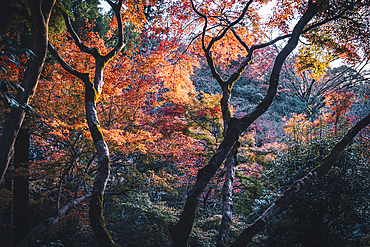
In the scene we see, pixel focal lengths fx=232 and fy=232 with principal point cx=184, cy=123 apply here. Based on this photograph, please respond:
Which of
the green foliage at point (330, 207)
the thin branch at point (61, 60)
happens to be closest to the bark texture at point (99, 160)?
the thin branch at point (61, 60)

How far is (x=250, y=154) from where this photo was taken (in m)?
7.78

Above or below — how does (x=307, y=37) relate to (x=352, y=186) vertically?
above

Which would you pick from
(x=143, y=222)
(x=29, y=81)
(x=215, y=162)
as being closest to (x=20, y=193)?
(x=143, y=222)

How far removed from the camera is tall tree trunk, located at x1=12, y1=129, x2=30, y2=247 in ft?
21.0

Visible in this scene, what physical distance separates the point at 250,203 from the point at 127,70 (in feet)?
20.2

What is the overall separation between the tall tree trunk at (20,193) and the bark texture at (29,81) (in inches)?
159

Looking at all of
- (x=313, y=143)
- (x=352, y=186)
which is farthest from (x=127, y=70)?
(x=352, y=186)

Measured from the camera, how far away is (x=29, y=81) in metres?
3.14

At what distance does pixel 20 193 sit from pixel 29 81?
4993 millimetres

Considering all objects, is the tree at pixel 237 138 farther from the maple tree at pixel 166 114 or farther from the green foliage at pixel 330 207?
the green foliage at pixel 330 207

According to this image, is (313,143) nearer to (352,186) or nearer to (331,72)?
(352,186)

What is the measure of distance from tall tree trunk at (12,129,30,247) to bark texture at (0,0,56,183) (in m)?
4.05

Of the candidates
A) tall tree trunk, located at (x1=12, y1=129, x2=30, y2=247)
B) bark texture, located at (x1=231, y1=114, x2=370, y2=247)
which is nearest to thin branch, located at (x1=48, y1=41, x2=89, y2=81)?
tall tree trunk, located at (x1=12, y1=129, x2=30, y2=247)

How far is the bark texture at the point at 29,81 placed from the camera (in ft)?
9.31
